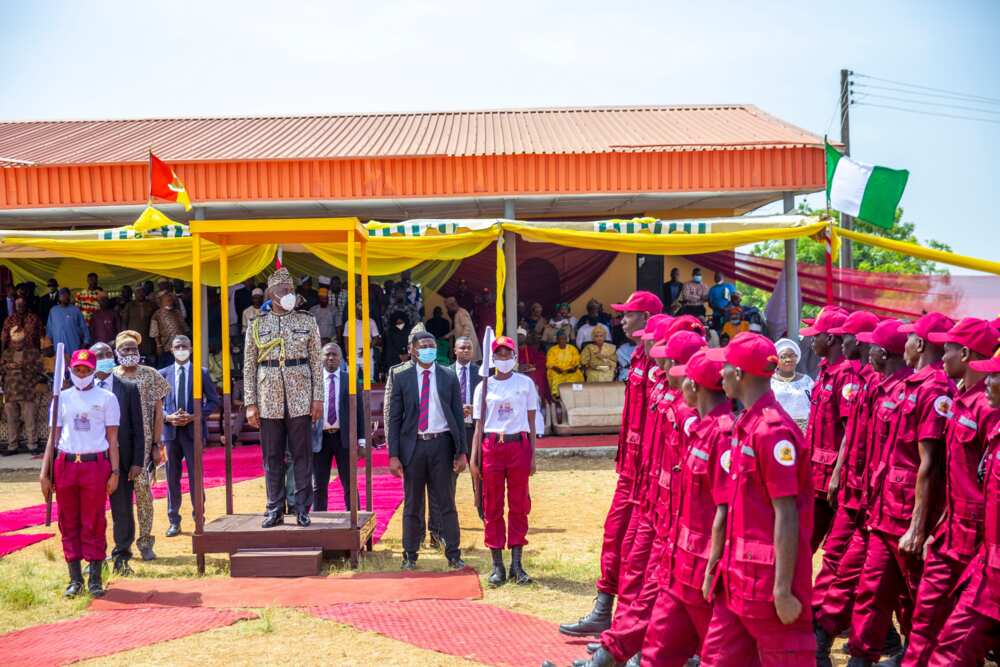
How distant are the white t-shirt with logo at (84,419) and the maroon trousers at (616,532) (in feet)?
12.2

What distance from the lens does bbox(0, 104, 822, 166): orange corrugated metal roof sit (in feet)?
51.3

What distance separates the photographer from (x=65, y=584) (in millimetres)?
7684

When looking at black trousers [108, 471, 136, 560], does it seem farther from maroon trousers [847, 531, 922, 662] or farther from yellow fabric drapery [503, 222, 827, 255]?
yellow fabric drapery [503, 222, 827, 255]

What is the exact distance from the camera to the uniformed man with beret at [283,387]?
8.07 m

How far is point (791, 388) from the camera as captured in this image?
349 inches

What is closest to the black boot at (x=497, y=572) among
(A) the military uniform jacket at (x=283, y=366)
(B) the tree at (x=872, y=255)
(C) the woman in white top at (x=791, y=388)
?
(A) the military uniform jacket at (x=283, y=366)

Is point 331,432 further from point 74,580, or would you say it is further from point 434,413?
point 74,580

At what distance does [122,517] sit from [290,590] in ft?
5.38

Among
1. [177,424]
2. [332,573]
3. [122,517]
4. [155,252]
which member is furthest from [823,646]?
[155,252]

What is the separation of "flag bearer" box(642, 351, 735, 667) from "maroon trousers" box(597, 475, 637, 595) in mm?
1398

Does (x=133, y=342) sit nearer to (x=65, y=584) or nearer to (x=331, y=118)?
(x=65, y=584)

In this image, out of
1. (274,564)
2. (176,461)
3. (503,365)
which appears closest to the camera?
(503,365)

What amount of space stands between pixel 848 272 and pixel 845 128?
11.4 meters

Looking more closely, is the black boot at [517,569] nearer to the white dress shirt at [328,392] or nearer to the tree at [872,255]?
the white dress shirt at [328,392]
